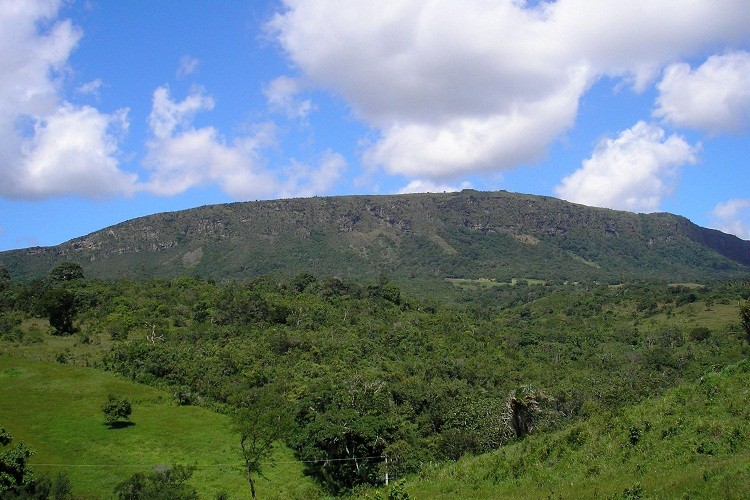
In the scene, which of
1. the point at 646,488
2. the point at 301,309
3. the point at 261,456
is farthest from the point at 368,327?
the point at 646,488

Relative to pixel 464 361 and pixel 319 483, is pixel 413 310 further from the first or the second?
pixel 319 483

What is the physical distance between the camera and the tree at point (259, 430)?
48562 millimetres

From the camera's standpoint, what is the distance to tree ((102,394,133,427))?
5644cm

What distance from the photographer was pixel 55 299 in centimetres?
8381

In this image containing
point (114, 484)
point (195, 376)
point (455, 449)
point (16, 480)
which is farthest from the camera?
point (195, 376)

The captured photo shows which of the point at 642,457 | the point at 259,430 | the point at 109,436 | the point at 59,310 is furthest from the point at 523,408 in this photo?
the point at 59,310

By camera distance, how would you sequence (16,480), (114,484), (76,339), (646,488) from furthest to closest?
1. (76,339)
2. (114,484)
3. (16,480)
4. (646,488)

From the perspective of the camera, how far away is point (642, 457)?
22.7m

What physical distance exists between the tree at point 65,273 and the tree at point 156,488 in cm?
9326

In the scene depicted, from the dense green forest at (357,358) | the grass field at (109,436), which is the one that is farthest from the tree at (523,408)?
the grass field at (109,436)

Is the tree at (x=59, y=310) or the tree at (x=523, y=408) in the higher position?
the tree at (x=59, y=310)

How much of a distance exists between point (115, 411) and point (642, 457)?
50.2 metres

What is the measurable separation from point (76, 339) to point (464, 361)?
2230 inches

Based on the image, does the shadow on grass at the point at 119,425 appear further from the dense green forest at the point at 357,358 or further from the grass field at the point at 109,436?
the dense green forest at the point at 357,358
